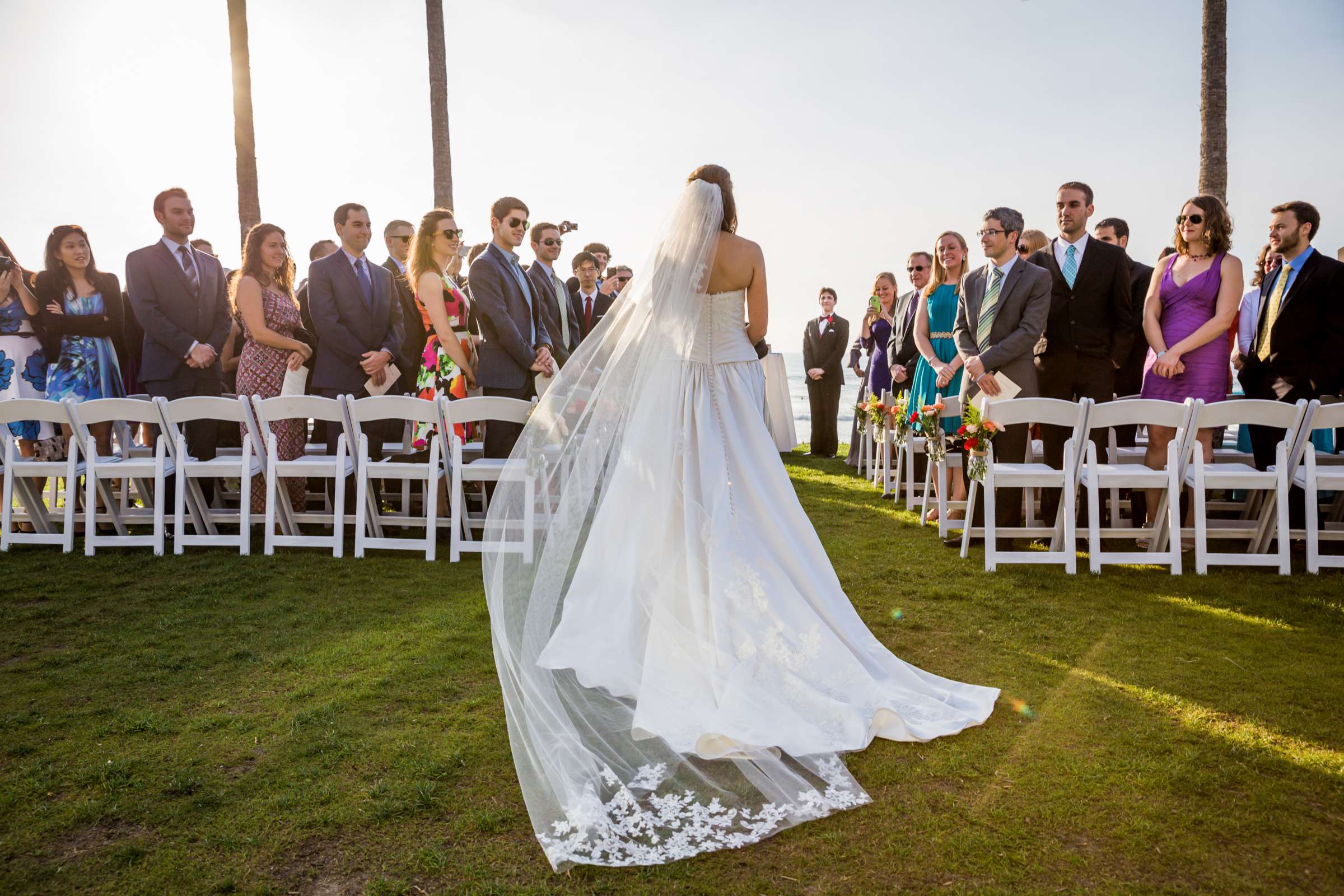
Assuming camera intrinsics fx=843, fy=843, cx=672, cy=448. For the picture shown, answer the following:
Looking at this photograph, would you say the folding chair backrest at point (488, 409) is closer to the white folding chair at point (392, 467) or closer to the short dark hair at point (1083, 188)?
the white folding chair at point (392, 467)

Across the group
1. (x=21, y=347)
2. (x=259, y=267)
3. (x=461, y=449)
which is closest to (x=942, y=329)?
(x=461, y=449)

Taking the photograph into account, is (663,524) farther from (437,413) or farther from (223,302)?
(223,302)

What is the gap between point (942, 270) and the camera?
7.23 m

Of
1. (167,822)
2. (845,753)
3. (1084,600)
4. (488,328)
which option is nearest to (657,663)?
(845,753)

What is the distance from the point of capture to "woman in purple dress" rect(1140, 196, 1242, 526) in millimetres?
6039

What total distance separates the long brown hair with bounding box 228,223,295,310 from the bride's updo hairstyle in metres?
4.52

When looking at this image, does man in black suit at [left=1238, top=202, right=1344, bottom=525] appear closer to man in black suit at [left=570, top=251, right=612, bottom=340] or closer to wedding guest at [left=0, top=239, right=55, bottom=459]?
man in black suit at [left=570, top=251, right=612, bottom=340]

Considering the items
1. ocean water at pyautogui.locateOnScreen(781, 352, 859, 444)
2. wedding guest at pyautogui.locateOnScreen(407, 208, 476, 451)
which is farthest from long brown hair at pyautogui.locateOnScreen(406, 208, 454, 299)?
ocean water at pyautogui.locateOnScreen(781, 352, 859, 444)

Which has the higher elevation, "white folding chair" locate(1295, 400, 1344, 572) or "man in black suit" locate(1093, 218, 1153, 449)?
"man in black suit" locate(1093, 218, 1153, 449)

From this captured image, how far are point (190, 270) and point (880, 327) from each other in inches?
294

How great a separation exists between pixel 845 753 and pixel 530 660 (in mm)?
1307

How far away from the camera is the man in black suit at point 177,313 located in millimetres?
6977

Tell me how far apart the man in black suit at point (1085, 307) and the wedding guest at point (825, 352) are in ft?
16.8

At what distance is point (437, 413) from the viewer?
6008 millimetres
